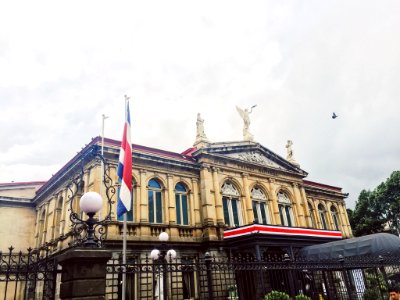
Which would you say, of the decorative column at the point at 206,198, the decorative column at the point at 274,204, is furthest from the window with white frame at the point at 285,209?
the decorative column at the point at 206,198

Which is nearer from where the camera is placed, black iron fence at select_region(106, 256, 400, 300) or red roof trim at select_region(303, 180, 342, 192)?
black iron fence at select_region(106, 256, 400, 300)

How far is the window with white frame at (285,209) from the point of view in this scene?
23672mm

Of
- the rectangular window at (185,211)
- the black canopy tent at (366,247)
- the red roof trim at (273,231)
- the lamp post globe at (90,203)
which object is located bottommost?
the black canopy tent at (366,247)

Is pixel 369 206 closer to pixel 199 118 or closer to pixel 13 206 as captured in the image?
pixel 199 118

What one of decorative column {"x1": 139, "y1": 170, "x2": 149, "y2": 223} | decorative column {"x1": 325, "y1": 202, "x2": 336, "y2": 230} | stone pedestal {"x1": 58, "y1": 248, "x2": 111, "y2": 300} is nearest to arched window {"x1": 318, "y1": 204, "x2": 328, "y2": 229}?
decorative column {"x1": 325, "y1": 202, "x2": 336, "y2": 230}

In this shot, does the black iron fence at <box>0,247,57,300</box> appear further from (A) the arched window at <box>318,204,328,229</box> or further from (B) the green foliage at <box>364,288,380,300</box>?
(A) the arched window at <box>318,204,328,229</box>

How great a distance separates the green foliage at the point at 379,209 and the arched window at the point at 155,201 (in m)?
32.7

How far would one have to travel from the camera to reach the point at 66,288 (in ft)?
18.2

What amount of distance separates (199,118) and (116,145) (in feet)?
20.4

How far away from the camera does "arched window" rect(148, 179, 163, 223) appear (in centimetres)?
1812

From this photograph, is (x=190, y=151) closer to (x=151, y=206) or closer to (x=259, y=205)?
(x=151, y=206)

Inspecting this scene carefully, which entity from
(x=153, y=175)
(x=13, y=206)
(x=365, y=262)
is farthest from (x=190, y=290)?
(x=13, y=206)

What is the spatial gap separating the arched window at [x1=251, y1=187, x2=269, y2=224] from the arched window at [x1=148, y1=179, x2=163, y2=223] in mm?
6947

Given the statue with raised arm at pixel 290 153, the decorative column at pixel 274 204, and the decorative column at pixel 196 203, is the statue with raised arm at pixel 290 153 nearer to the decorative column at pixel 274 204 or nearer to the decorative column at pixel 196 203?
the decorative column at pixel 274 204
